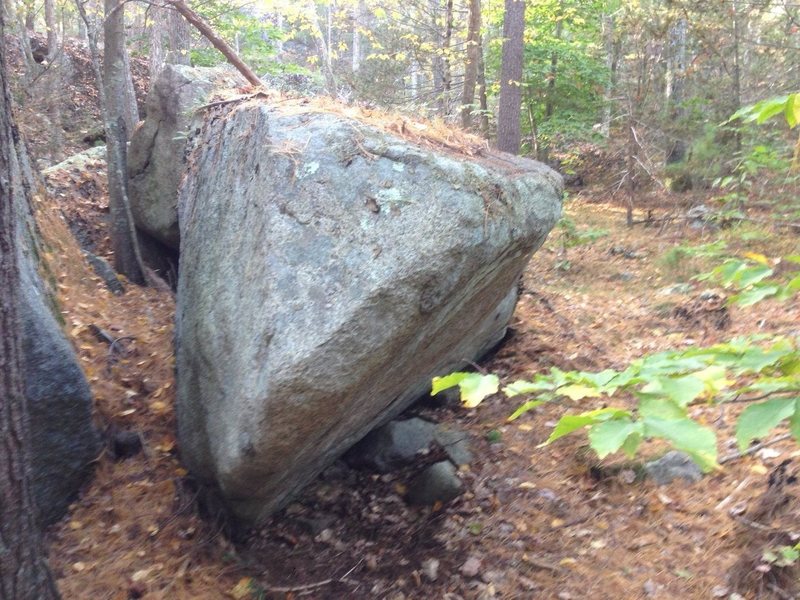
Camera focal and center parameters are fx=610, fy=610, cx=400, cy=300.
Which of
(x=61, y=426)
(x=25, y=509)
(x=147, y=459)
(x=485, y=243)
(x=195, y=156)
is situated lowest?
(x=147, y=459)

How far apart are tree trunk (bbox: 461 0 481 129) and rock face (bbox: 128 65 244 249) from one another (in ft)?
22.8

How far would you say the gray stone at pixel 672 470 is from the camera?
15.9 feet

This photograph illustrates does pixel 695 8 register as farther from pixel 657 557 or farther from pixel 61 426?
pixel 61 426

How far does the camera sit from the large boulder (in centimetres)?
392

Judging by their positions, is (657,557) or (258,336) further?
(657,557)

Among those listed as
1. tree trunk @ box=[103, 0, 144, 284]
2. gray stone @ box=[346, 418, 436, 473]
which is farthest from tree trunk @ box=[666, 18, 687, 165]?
tree trunk @ box=[103, 0, 144, 284]

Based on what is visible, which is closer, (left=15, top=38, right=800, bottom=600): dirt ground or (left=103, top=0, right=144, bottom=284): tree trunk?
(left=15, top=38, right=800, bottom=600): dirt ground

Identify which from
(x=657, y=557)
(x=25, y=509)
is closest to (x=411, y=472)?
(x=657, y=557)

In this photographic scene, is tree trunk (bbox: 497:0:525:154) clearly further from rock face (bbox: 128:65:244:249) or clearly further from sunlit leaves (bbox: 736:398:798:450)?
sunlit leaves (bbox: 736:398:798:450)

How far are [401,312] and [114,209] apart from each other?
513cm

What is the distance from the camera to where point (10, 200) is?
8.95 feet

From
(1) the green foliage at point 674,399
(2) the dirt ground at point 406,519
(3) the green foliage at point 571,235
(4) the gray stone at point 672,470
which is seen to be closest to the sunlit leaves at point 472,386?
(1) the green foliage at point 674,399

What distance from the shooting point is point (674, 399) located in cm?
140

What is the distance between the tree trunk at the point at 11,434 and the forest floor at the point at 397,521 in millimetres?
910
